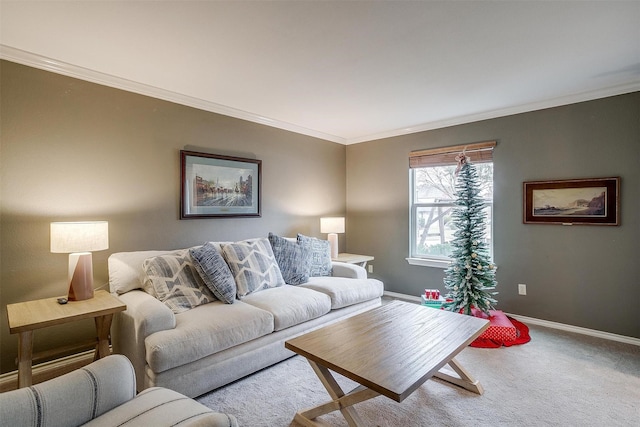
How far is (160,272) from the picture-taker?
8.02ft

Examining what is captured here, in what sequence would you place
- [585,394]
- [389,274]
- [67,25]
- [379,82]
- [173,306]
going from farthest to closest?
[389,274]
[379,82]
[173,306]
[585,394]
[67,25]

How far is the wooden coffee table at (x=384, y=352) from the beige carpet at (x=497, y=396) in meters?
0.17

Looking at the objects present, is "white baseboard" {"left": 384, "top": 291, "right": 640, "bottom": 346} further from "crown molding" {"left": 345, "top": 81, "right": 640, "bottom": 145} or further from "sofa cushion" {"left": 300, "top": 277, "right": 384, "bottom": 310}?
"crown molding" {"left": 345, "top": 81, "right": 640, "bottom": 145}

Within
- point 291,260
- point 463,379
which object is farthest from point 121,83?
point 463,379

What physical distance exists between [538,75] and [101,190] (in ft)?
12.9

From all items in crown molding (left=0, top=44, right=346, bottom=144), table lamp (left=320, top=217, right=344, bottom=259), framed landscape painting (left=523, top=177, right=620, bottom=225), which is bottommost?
table lamp (left=320, top=217, right=344, bottom=259)

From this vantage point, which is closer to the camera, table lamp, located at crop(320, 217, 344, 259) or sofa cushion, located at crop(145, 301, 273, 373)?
sofa cushion, located at crop(145, 301, 273, 373)

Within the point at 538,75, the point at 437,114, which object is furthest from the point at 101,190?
the point at 538,75

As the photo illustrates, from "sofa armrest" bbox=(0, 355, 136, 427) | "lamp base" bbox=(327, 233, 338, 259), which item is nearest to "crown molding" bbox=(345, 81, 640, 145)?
"lamp base" bbox=(327, 233, 338, 259)

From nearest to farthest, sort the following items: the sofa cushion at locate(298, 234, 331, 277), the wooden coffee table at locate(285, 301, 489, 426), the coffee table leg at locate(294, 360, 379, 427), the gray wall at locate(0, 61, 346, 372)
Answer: the wooden coffee table at locate(285, 301, 489, 426) < the coffee table leg at locate(294, 360, 379, 427) < the gray wall at locate(0, 61, 346, 372) < the sofa cushion at locate(298, 234, 331, 277)

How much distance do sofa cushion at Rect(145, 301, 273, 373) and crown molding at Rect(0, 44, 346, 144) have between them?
6.77ft

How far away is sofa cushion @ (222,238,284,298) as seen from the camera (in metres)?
2.83

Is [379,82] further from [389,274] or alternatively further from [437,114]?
[389,274]

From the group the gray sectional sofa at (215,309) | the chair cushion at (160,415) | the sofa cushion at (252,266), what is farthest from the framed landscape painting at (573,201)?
the chair cushion at (160,415)
